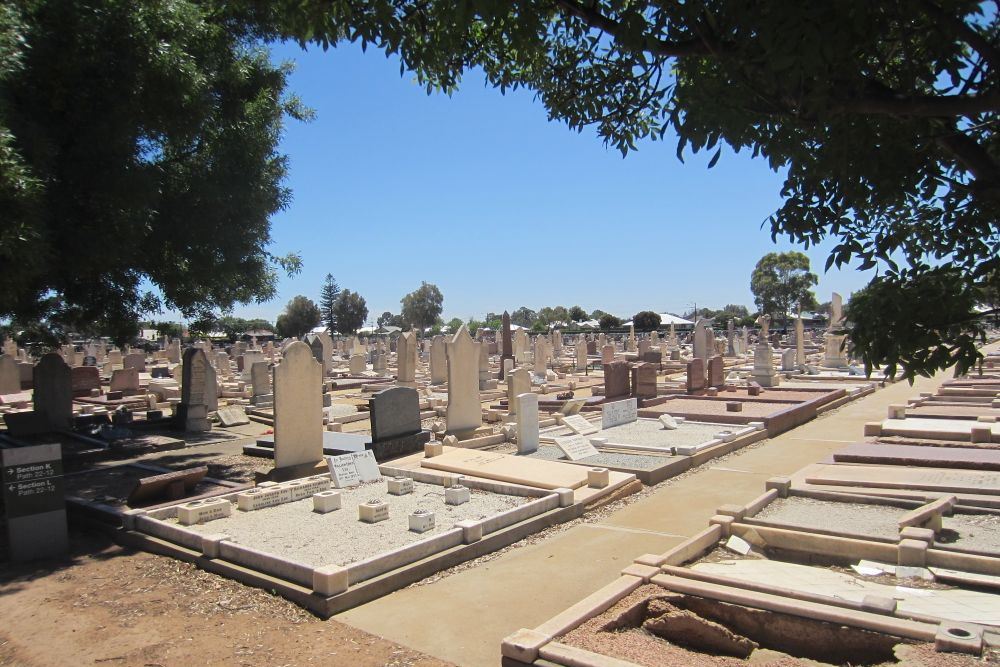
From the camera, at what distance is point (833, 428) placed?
14648 mm

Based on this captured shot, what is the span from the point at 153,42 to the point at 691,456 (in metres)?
10.3

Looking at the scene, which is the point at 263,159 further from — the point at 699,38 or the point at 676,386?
the point at 676,386

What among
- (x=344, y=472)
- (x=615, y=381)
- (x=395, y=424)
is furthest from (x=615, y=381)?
(x=344, y=472)

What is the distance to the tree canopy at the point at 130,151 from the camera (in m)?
8.00

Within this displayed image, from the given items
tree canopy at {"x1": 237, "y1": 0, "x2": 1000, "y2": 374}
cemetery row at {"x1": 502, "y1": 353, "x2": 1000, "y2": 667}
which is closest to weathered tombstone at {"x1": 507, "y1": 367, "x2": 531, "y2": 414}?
cemetery row at {"x1": 502, "y1": 353, "x2": 1000, "y2": 667}

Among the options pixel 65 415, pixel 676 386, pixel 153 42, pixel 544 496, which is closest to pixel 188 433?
pixel 65 415

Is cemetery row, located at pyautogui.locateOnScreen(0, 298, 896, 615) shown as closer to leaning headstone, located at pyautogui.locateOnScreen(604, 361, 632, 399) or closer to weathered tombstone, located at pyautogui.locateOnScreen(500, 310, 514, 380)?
leaning headstone, located at pyautogui.locateOnScreen(604, 361, 632, 399)

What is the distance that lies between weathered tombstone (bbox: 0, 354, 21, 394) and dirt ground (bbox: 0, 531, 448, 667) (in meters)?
18.8

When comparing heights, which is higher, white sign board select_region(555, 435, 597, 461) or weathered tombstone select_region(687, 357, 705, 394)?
weathered tombstone select_region(687, 357, 705, 394)

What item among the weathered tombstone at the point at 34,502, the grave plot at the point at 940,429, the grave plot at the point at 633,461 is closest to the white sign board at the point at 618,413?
the grave plot at the point at 633,461

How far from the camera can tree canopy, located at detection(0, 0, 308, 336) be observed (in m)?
8.00

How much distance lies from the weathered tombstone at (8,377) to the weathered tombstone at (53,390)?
836 centimetres

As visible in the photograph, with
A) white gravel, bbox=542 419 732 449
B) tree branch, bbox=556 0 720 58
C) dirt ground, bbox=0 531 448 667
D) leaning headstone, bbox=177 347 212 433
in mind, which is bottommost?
dirt ground, bbox=0 531 448 667

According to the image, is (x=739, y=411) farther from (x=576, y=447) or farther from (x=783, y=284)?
(x=783, y=284)
